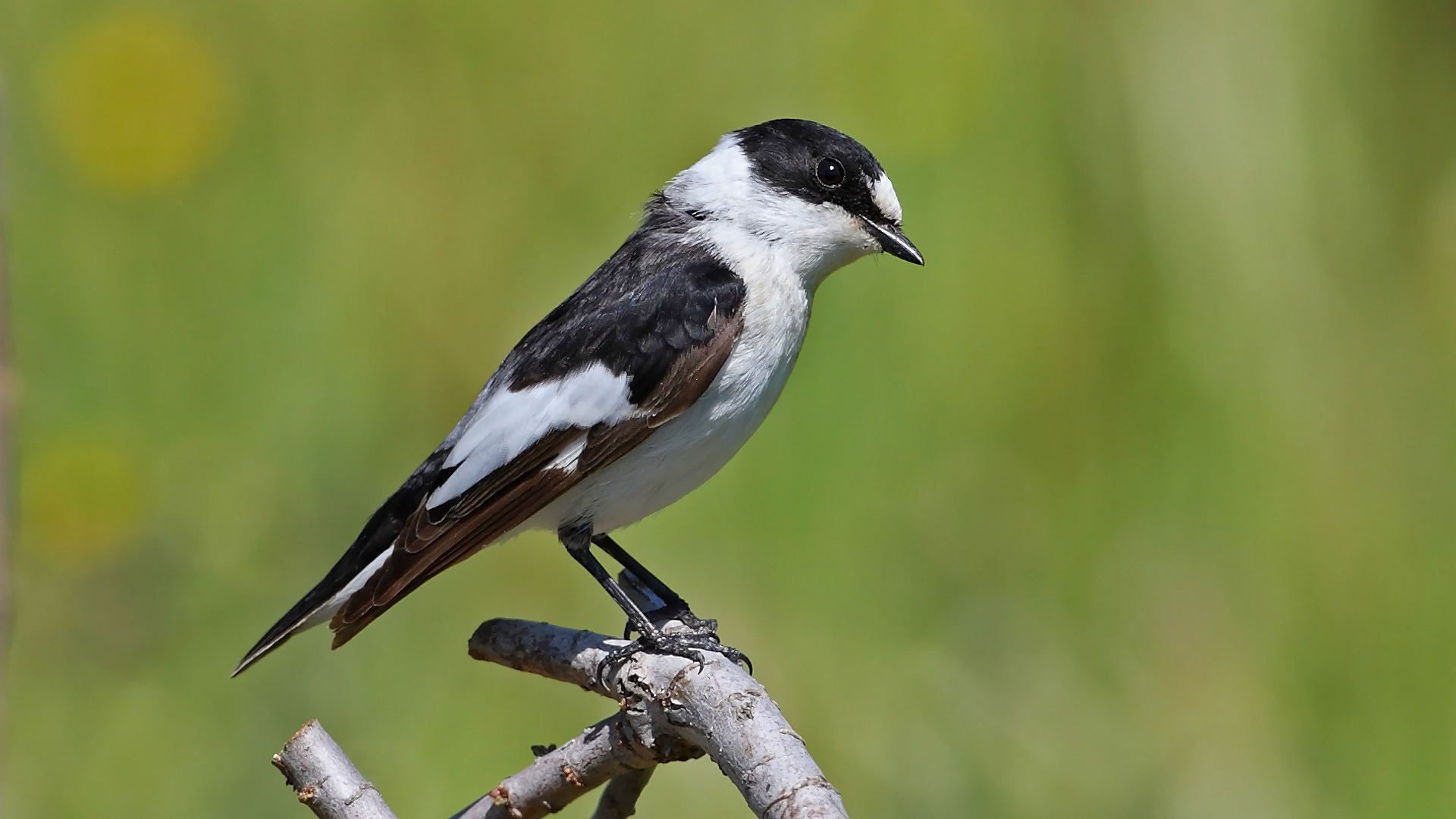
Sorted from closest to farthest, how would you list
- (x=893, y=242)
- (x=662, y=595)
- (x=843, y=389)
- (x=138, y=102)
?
(x=893, y=242), (x=662, y=595), (x=843, y=389), (x=138, y=102)

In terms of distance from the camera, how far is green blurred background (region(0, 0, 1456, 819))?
12.6 feet

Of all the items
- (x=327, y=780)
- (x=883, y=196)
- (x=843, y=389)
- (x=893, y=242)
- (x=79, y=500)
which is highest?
(x=79, y=500)

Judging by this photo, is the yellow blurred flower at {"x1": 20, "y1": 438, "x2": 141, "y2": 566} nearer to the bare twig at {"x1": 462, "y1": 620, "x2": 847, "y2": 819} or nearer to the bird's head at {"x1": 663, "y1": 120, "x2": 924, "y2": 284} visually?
the bare twig at {"x1": 462, "y1": 620, "x2": 847, "y2": 819}

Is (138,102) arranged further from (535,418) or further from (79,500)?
(535,418)

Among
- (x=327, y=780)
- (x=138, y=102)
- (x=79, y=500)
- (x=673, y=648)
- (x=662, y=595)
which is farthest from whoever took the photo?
(x=138, y=102)

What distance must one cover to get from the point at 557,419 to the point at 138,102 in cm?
292

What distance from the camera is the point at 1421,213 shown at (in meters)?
4.60

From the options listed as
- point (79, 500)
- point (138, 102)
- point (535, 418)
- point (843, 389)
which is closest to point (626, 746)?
point (535, 418)

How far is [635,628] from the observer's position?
3.20 metres

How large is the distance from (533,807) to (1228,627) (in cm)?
255

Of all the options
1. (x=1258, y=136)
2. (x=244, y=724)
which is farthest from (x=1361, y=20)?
(x=244, y=724)

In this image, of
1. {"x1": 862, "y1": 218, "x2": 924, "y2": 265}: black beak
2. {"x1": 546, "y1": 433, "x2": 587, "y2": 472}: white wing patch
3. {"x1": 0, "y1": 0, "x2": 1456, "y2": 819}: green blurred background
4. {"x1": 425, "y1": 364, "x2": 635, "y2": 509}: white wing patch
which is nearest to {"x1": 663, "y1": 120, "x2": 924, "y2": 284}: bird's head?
{"x1": 862, "y1": 218, "x2": 924, "y2": 265}: black beak

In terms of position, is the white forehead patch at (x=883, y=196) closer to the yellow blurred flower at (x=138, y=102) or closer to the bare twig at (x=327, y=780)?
the bare twig at (x=327, y=780)

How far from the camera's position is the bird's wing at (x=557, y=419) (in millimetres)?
2916
